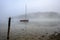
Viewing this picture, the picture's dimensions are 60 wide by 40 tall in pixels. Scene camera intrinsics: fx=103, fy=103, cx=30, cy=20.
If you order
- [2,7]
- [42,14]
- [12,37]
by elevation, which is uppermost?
[2,7]

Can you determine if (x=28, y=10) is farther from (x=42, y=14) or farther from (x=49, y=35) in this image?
(x=49, y=35)

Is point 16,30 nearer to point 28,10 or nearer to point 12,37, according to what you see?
point 12,37

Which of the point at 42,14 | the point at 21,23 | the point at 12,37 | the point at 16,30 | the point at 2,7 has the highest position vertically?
the point at 2,7

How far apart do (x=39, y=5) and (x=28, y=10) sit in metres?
0.23

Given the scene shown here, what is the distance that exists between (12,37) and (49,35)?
0.67 m

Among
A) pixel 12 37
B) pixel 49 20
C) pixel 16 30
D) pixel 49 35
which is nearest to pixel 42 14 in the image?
pixel 49 20

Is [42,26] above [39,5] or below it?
below

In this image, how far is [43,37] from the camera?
73.8 inches

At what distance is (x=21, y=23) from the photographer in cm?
191

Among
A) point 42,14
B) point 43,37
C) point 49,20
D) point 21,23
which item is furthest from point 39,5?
point 43,37

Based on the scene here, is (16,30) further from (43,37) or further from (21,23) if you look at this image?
(43,37)

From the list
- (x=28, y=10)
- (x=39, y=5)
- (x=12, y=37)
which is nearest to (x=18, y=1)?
(x=28, y=10)

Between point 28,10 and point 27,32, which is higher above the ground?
point 28,10

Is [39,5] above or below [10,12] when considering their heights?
above
